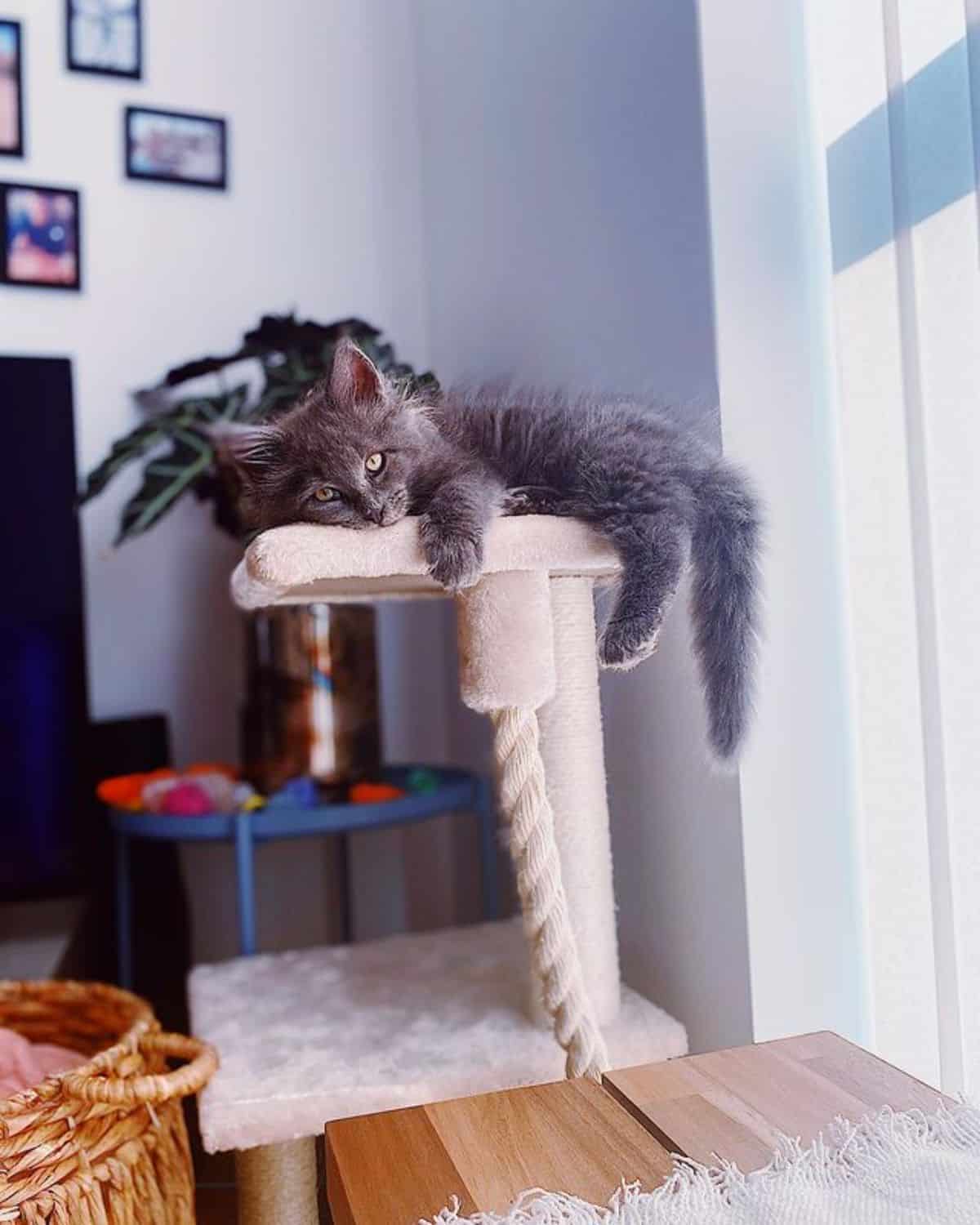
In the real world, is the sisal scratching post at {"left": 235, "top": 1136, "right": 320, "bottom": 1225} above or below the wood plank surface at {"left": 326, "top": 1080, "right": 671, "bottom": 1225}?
below

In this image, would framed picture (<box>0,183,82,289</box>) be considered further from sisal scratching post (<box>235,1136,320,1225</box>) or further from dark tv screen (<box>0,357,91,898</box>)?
sisal scratching post (<box>235,1136,320,1225</box>)

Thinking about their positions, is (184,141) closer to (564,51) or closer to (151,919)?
(564,51)

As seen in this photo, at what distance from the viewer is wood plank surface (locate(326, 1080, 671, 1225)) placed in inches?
21.8

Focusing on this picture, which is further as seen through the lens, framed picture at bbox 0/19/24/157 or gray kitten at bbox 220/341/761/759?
framed picture at bbox 0/19/24/157

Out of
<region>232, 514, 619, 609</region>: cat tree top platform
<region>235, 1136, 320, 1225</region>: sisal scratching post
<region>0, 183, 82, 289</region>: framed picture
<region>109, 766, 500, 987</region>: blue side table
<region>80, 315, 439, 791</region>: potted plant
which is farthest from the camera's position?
<region>0, 183, 82, 289</region>: framed picture

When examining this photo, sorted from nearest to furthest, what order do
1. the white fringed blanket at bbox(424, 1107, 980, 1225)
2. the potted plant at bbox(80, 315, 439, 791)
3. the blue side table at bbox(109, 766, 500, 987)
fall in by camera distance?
the white fringed blanket at bbox(424, 1107, 980, 1225)
the blue side table at bbox(109, 766, 500, 987)
the potted plant at bbox(80, 315, 439, 791)

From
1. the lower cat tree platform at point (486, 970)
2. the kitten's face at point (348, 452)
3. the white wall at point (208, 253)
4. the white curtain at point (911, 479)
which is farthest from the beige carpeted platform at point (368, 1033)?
the white wall at point (208, 253)

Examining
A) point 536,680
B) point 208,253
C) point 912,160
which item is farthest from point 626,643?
point 208,253

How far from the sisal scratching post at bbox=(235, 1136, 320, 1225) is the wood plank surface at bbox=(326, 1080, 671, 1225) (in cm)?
30

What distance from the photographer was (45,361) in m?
1.50

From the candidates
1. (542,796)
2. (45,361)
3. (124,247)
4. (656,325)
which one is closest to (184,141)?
(124,247)

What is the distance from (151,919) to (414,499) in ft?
3.58

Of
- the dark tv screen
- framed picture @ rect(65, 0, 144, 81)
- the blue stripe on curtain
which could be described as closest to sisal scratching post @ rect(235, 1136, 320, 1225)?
the dark tv screen

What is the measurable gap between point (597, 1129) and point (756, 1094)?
4.2 inches
